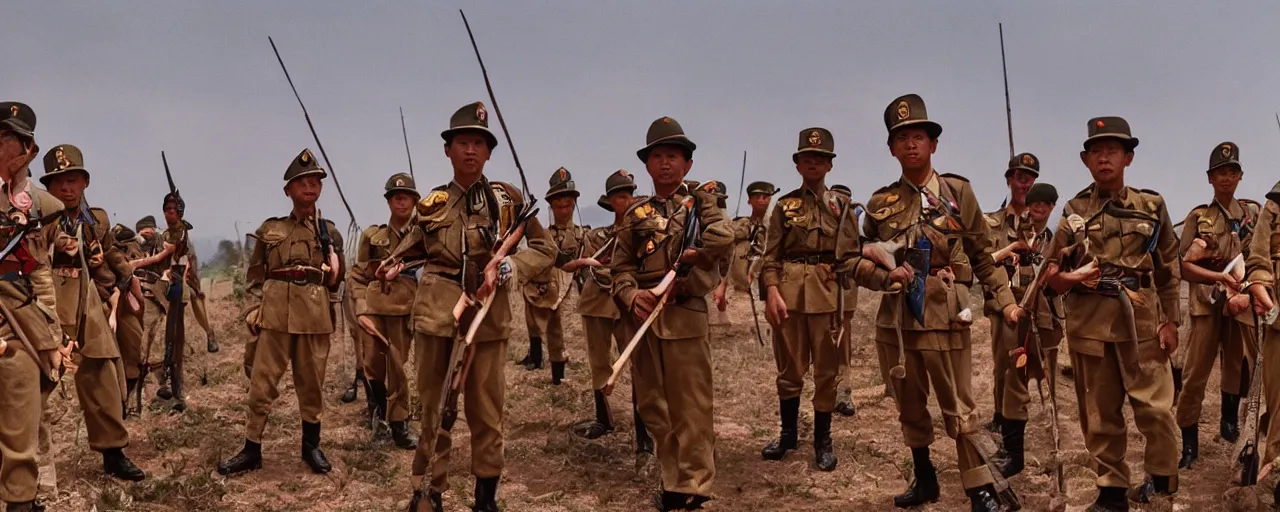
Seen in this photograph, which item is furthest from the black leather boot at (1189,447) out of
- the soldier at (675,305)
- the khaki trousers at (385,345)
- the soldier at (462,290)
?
the khaki trousers at (385,345)

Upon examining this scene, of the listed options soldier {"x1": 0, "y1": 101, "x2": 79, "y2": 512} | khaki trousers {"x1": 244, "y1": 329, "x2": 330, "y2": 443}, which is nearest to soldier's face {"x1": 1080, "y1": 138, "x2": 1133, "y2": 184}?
khaki trousers {"x1": 244, "y1": 329, "x2": 330, "y2": 443}

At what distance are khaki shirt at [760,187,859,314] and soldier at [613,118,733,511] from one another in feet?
4.83

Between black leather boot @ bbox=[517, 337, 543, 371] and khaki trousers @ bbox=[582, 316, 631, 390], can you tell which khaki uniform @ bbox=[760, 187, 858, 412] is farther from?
black leather boot @ bbox=[517, 337, 543, 371]

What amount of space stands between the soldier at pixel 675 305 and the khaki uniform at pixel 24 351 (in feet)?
12.3

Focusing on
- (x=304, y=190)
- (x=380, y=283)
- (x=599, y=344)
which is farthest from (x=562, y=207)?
(x=304, y=190)

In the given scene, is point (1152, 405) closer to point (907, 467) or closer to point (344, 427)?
point (907, 467)

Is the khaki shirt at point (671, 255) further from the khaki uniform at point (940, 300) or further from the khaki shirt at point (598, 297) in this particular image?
the khaki shirt at point (598, 297)

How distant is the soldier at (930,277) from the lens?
5.51 m

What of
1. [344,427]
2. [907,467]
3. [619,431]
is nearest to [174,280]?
[344,427]

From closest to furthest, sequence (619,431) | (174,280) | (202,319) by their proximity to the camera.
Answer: (619,431), (174,280), (202,319)

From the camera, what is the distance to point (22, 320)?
5.27m

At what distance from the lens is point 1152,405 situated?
227 inches

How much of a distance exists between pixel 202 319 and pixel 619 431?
780 centimetres

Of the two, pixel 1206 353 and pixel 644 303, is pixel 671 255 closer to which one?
pixel 644 303
